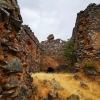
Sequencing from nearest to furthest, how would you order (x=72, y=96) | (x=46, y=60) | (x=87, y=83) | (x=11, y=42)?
(x=11, y=42), (x=72, y=96), (x=87, y=83), (x=46, y=60)

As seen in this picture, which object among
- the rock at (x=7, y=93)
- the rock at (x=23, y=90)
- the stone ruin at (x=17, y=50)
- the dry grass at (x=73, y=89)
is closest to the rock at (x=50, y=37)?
the stone ruin at (x=17, y=50)

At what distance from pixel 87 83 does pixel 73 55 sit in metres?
4.63

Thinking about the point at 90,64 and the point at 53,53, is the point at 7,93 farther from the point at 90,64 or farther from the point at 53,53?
the point at 53,53

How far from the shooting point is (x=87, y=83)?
9.20 metres

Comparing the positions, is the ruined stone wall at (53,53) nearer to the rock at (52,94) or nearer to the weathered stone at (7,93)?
the rock at (52,94)

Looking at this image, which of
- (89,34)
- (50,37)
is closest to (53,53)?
(50,37)

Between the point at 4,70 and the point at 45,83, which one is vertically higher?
the point at 4,70

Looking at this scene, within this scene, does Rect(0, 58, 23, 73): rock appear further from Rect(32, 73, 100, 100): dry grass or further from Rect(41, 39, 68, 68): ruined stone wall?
Rect(41, 39, 68, 68): ruined stone wall

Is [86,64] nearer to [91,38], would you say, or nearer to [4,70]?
[91,38]

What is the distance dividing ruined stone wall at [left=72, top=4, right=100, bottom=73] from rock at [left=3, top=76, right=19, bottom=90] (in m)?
6.63

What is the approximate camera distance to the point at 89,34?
428 inches

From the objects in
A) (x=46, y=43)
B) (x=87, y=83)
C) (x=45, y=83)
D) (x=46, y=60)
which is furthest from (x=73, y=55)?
(x=46, y=43)

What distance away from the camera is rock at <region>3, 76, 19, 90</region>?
4.30 metres

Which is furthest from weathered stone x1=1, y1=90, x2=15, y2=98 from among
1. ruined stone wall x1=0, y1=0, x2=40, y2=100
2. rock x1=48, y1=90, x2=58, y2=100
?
rock x1=48, y1=90, x2=58, y2=100
